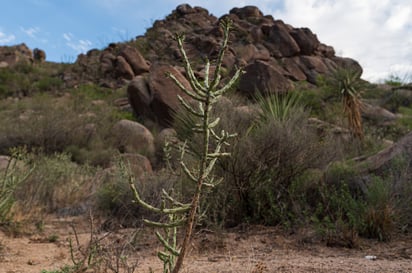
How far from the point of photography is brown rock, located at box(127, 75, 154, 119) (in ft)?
63.0

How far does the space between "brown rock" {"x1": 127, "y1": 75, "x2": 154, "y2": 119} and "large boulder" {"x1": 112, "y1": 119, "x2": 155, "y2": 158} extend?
2.84 m

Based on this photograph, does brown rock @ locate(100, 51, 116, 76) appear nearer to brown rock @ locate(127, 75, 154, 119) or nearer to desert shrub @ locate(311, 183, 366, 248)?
brown rock @ locate(127, 75, 154, 119)

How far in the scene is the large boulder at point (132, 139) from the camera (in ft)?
47.6

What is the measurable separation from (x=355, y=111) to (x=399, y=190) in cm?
679

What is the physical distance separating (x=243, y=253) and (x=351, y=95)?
8836 mm

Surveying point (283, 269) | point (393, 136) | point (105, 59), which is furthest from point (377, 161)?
point (105, 59)

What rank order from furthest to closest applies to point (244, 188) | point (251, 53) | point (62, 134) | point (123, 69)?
point (251, 53) → point (123, 69) → point (62, 134) → point (244, 188)

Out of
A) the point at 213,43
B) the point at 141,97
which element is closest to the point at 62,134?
the point at 141,97

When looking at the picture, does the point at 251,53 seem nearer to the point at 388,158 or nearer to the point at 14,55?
the point at 14,55

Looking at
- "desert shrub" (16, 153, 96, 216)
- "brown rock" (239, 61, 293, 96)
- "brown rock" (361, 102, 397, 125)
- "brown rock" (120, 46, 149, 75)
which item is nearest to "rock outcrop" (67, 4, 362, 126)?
"brown rock" (120, 46, 149, 75)

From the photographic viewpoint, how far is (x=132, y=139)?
15336 millimetres

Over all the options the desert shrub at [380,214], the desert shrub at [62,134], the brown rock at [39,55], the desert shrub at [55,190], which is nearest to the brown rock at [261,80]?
the desert shrub at [62,134]

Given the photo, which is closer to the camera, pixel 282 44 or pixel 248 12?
pixel 282 44

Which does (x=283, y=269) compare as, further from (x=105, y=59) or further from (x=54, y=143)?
(x=105, y=59)
